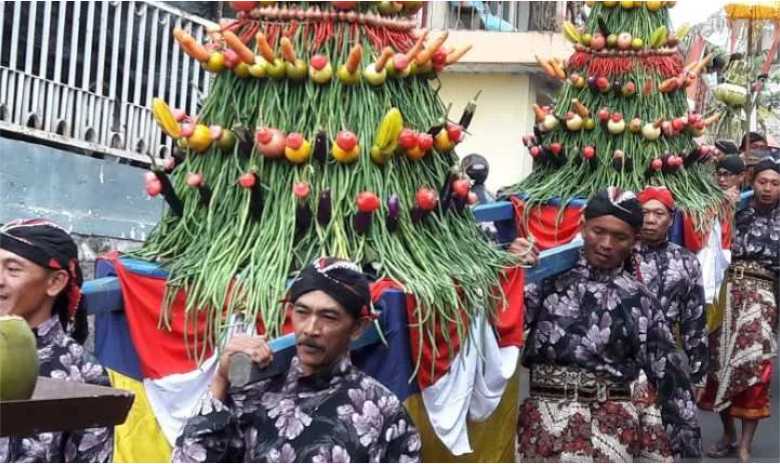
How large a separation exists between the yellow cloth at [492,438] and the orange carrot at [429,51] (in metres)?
1.26

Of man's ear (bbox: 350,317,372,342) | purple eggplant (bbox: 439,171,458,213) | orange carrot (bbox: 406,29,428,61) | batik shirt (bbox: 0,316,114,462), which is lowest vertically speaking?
batik shirt (bbox: 0,316,114,462)

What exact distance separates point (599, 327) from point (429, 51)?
1439 millimetres

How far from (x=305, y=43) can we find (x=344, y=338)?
4.54 feet

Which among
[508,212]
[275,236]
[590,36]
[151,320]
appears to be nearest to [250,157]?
[275,236]

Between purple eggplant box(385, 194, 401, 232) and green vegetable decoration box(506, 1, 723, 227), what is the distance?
3242mm

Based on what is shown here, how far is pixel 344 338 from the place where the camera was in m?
3.80

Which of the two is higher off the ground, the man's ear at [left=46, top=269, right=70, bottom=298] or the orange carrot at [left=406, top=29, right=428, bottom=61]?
the orange carrot at [left=406, top=29, right=428, bottom=61]

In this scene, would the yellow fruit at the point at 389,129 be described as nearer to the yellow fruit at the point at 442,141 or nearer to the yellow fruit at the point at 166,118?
the yellow fruit at the point at 442,141

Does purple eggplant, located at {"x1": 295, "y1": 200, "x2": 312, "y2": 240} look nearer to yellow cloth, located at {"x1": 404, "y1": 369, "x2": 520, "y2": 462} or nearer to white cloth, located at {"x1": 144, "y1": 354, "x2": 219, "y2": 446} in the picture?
white cloth, located at {"x1": 144, "y1": 354, "x2": 219, "y2": 446}

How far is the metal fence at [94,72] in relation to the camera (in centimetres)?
732

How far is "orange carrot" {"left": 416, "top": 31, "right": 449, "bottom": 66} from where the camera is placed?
16.0 ft

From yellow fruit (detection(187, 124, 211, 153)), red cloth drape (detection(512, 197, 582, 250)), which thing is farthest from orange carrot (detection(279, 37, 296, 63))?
red cloth drape (detection(512, 197, 582, 250))

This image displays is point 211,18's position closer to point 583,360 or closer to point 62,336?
point 583,360

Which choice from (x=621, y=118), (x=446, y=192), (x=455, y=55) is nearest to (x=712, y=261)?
(x=621, y=118)
